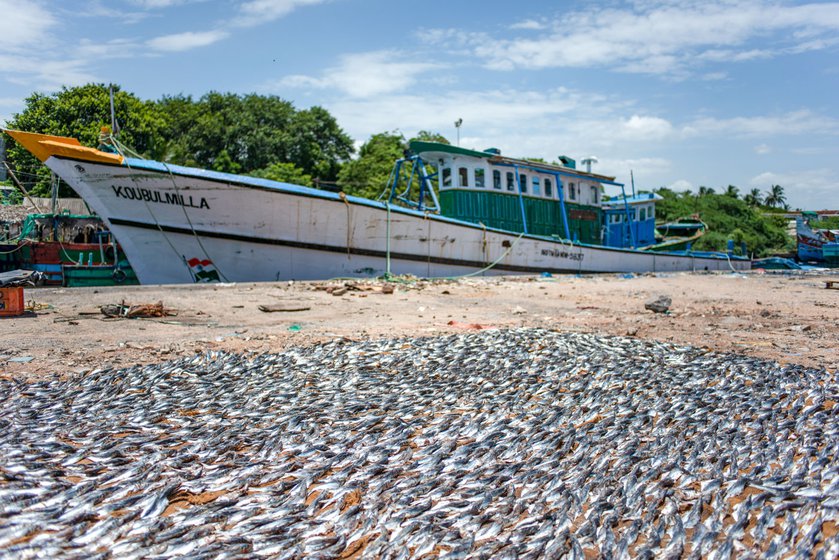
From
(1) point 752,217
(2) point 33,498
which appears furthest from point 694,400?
(1) point 752,217

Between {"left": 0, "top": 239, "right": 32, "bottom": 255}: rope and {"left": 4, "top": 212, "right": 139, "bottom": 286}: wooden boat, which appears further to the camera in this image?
{"left": 4, "top": 212, "right": 139, "bottom": 286}: wooden boat

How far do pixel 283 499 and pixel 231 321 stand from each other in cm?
695

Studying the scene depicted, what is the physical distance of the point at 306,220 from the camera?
51.8 feet

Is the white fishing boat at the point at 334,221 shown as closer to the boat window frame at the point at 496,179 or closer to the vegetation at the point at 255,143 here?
the boat window frame at the point at 496,179

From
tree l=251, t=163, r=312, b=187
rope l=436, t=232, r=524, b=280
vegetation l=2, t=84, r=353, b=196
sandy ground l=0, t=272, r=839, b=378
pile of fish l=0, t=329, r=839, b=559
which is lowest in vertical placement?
pile of fish l=0, t=329, r=839, b=559

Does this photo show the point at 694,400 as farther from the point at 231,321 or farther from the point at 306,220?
the point at 306,220

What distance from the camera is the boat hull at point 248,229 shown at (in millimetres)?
14289

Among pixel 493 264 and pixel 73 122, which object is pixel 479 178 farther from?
pixel 73 122

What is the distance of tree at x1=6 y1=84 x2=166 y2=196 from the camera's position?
97.0ft

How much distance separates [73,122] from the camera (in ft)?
99.1

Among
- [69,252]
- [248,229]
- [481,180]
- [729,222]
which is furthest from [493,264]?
[729,222]

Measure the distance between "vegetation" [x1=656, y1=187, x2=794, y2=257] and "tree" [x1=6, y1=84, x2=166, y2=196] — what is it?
117 ft

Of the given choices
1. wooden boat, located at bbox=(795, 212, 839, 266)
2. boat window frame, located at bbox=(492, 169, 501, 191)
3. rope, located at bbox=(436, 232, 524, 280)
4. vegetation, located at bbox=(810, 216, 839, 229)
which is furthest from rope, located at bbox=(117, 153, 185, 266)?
vegetation, located at bbox=(810, 216, 839, 229)

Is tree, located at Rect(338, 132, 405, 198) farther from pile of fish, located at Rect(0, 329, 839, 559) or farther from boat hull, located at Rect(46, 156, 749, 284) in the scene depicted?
pile of fish, located at Rect(0, 329, 839, 559)
